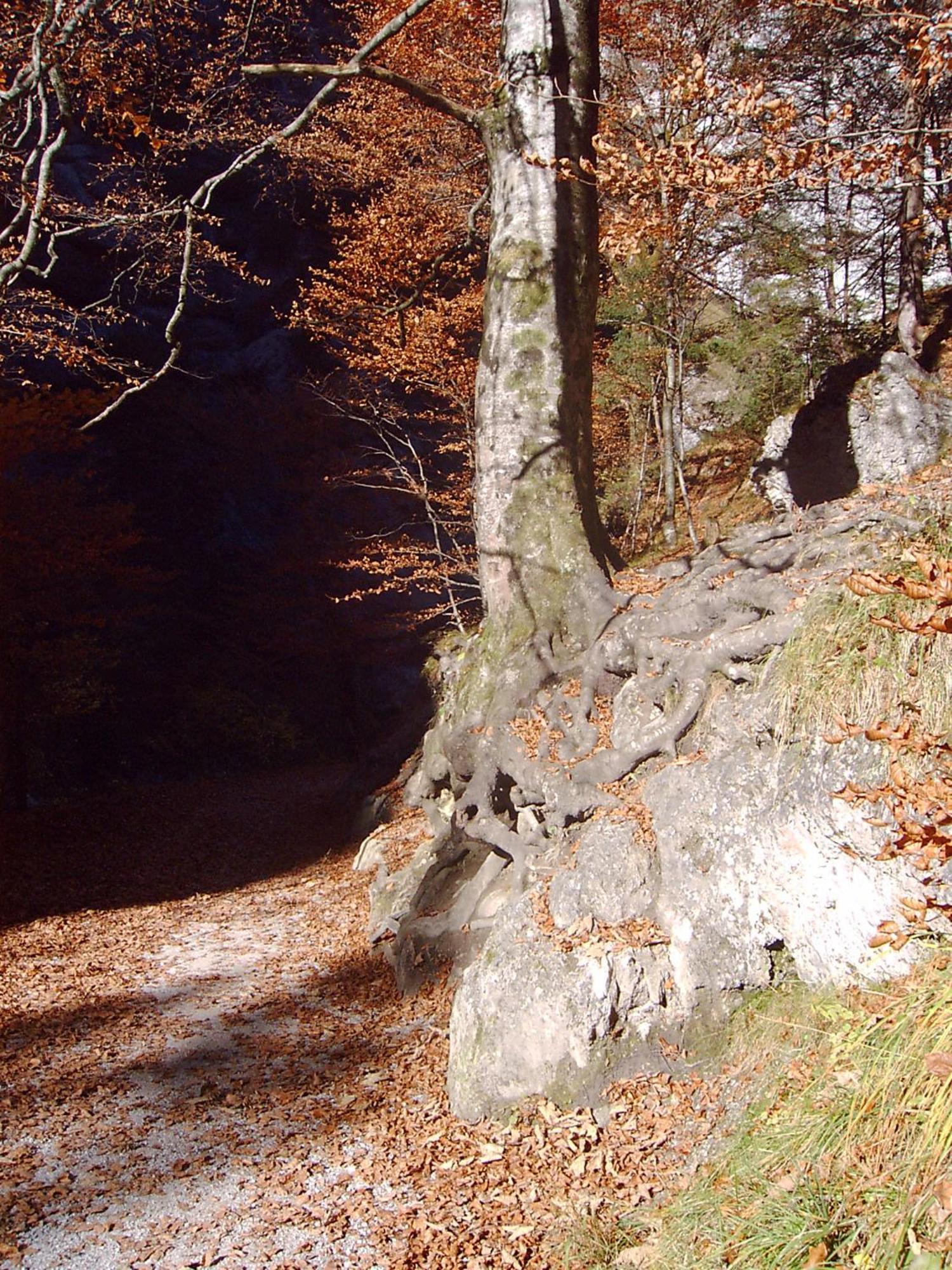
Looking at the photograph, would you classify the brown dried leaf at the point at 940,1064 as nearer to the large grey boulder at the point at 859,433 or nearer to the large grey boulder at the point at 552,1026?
the large grey boulder at the point at 552,1026

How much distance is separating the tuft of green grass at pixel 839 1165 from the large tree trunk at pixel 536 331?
10.6 feet

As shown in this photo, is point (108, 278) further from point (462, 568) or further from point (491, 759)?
point (491, 759)

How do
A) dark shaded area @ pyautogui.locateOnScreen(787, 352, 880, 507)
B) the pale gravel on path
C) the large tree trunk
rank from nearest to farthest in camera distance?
the pale gravel on path → the large tree trunk → dark shaded area @ pyautogui.locateOnScreen(787, 352, 880, 507)

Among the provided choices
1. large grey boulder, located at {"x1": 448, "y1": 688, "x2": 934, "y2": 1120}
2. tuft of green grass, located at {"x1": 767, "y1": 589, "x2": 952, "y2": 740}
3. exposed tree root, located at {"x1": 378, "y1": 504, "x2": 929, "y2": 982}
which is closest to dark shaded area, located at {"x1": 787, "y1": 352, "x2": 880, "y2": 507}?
exposed tree root, located at {"x1": 378, "y1": 504, "x2": 929, "y2": 982}

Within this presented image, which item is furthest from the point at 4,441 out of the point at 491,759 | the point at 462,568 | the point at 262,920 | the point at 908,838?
the point at 908,838

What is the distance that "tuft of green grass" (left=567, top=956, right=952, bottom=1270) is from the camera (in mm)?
2133

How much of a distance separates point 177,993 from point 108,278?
16.6 metres

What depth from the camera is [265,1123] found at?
13.6ft

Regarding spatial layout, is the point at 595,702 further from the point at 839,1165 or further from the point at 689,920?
the point at 839,1165

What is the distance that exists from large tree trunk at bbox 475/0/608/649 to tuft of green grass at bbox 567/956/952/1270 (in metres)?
3.24

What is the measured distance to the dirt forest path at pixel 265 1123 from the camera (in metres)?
3.22

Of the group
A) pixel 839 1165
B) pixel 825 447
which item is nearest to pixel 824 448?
pixel 825 447

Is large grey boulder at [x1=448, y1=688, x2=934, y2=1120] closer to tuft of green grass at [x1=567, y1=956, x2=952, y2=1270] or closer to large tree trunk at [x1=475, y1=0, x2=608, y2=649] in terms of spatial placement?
tuft of green grass at [x1=567, y1=956, x2=952, y2=1270]

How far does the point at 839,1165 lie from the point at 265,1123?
277 centimetres
